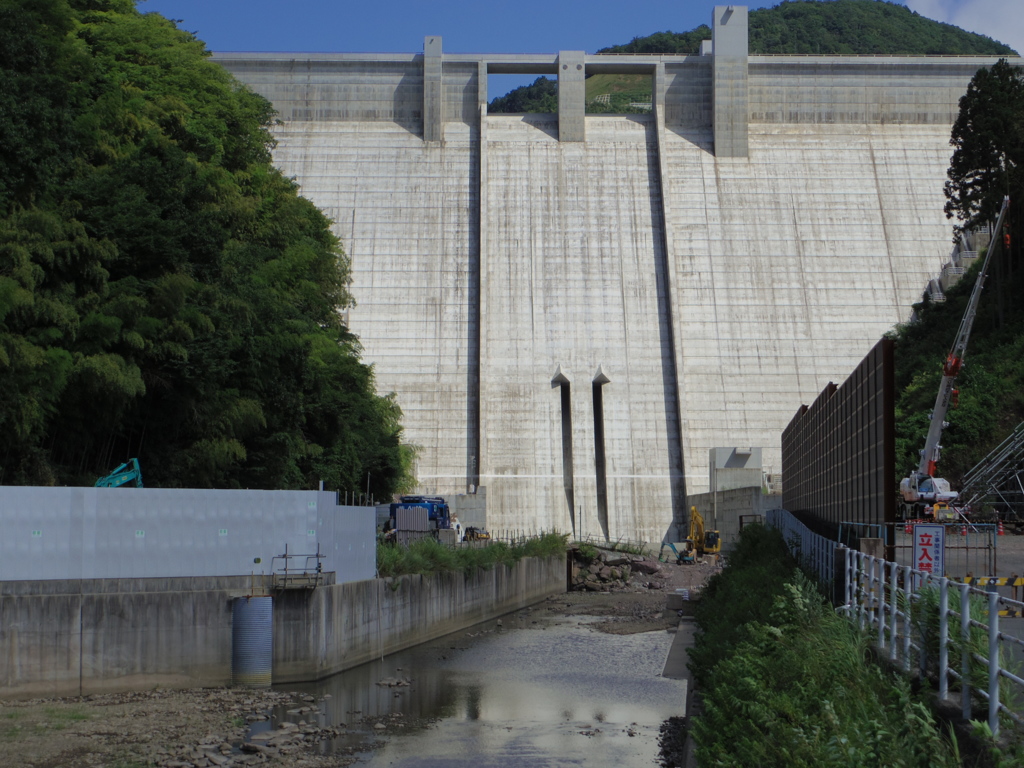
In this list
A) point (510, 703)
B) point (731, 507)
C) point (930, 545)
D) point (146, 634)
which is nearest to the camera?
point (930, 545)

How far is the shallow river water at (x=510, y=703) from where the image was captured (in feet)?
43.8

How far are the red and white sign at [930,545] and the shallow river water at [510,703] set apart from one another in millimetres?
4215

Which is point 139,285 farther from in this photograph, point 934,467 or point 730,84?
point 730,84

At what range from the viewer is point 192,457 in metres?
25.2

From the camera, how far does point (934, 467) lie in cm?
3162

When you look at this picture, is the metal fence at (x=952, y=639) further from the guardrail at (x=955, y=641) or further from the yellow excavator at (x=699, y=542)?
the yellow excavator at (x=699, y=542)

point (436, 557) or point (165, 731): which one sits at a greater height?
point (436, 557)

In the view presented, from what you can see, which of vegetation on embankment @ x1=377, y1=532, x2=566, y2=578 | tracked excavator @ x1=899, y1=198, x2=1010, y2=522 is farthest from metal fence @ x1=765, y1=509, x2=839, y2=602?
tracked excavator @ x1=899, y1=198, x2=1010, y2=522

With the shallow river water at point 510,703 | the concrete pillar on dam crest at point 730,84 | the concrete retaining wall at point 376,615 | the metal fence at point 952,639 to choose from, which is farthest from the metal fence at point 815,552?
the concrete pillar on dam crest at point 730,84

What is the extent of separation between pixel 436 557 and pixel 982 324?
2607 centimetres

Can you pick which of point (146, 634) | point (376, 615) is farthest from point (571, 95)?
point (146, 634)

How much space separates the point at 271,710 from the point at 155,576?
2.89 metres

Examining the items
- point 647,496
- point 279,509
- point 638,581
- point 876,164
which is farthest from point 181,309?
point 876,164

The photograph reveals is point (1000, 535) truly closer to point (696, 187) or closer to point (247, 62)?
point (696, 187)
